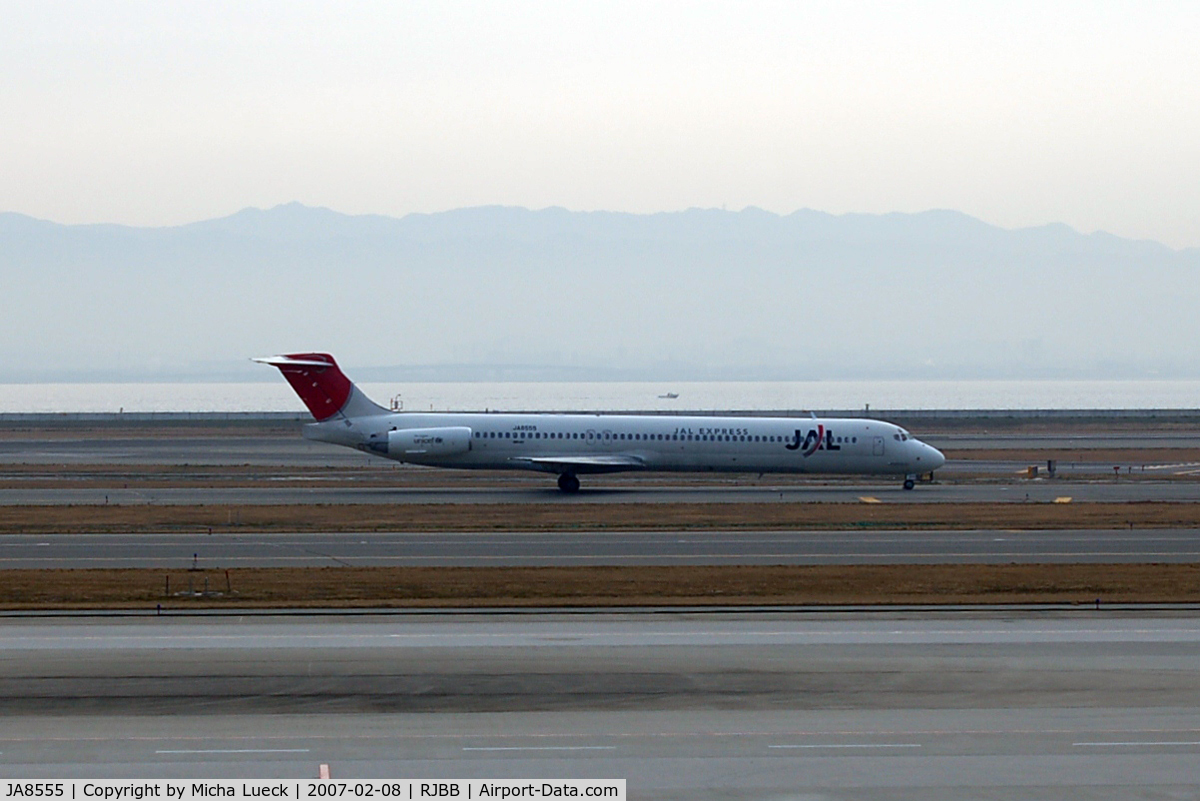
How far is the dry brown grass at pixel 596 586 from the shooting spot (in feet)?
92.6

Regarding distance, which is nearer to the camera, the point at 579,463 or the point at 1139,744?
the point at 1139,744

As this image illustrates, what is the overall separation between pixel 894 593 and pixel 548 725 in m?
14.1

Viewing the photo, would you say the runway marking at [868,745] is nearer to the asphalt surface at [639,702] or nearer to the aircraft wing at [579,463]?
the asphalt surface at [639,702]

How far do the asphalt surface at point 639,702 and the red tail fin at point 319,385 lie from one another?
1265 inches

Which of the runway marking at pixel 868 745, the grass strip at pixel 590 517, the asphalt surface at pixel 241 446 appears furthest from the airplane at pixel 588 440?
the runway marking at pixel 868 745

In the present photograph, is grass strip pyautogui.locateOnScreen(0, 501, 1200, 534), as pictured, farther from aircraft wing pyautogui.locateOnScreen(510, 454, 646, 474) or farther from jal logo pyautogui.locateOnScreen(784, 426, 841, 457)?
jal logo pyautogui.locateOnScreen(784, 426, 841, 457)

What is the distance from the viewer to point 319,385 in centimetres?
5753

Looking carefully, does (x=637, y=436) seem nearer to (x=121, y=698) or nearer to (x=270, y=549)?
(x=270, y=549)

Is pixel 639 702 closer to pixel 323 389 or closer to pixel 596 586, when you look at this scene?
pixel 596 586

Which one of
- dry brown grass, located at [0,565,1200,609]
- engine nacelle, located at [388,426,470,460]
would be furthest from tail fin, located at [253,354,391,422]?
dry brown grass, located at [0,565,1200,609]

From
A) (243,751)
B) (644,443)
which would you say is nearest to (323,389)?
(644,443)

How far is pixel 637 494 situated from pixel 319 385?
15140mm

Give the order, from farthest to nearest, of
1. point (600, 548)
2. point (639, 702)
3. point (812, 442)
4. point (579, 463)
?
point (812, 442), point (579, 463), point (600, 548), point (639, 702)

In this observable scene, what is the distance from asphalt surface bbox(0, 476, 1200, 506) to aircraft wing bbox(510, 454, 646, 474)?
109 cm
